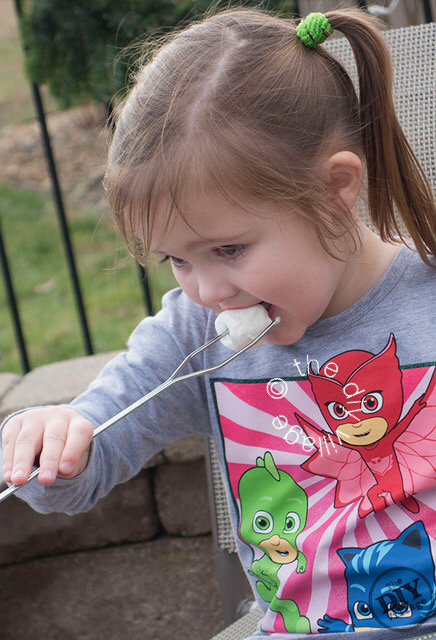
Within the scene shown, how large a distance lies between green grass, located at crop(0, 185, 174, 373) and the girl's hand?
1.54 m

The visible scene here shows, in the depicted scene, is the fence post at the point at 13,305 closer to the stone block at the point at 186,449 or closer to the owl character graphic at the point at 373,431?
the stone block at the point at 186,449

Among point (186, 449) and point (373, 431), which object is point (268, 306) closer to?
point (373, 431)

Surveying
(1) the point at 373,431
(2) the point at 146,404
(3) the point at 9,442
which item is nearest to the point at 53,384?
(2) the point at 146,404

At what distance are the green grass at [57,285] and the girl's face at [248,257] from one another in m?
1.53

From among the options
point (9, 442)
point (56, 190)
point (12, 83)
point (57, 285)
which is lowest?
point (57, 285)

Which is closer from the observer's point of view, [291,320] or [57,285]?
[291,320]

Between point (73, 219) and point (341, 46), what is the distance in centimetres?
268

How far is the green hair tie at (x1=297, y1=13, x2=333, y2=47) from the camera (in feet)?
3.43

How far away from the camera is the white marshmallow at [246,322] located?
1.01 metres

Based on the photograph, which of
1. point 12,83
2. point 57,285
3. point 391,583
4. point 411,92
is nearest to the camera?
point 391,583

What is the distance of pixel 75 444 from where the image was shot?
3.19 feet

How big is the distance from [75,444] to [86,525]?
1.03 m

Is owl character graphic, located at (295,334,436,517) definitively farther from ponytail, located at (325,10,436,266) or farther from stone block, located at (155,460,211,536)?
stone block, located at (155,460,211,536)

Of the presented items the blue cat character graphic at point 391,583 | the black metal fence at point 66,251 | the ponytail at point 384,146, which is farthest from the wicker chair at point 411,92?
the black metal fence at point 66,251
